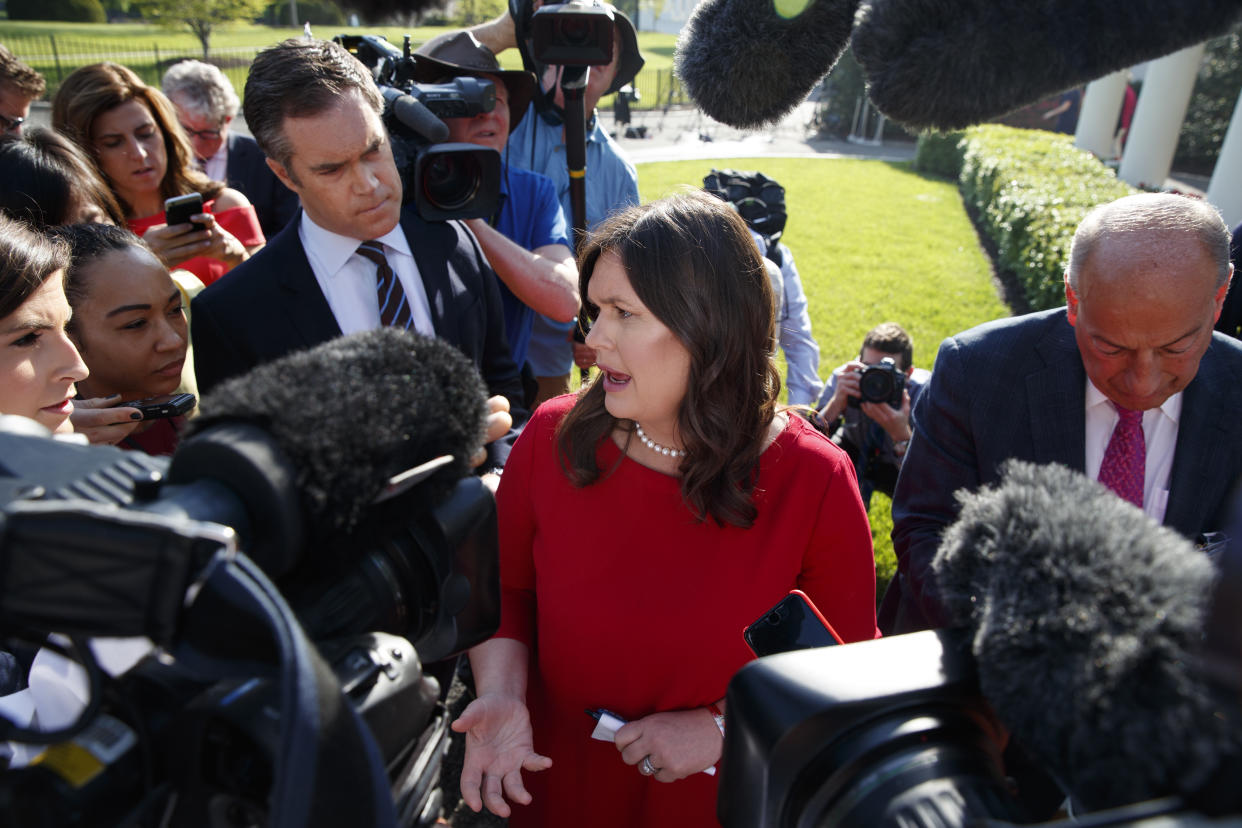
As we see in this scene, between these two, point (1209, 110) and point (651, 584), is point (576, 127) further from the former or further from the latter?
point (1209, 110)

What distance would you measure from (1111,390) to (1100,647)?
1.53 metres

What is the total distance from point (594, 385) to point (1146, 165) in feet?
39.4

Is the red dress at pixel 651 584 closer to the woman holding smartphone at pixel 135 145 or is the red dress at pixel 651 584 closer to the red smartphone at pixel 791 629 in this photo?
the red smartphone at pixel 791 629

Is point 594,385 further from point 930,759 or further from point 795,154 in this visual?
point 795,154

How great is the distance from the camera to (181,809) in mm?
711

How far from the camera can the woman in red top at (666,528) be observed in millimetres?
1777

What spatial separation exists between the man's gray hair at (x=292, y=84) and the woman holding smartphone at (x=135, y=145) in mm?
1164

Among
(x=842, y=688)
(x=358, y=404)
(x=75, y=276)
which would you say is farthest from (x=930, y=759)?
(x=75, y=276)

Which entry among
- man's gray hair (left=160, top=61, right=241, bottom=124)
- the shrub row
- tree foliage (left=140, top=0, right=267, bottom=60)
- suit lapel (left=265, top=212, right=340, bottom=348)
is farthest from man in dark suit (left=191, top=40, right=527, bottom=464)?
tree foliage (left=140, top=0, right=267, bottom=60)

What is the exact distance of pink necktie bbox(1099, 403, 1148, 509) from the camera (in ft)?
6.61

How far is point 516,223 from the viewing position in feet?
9.77

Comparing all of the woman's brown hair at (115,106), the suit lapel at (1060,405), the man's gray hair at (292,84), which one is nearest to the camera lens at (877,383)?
the suit lapel at (1060,405)

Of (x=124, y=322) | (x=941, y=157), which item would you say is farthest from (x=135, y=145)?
(x=941, y=157)

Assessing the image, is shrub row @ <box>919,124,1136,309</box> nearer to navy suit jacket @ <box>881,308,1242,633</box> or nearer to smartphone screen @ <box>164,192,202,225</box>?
navy suit jacket @ <box>881,308,1242,633</box>
